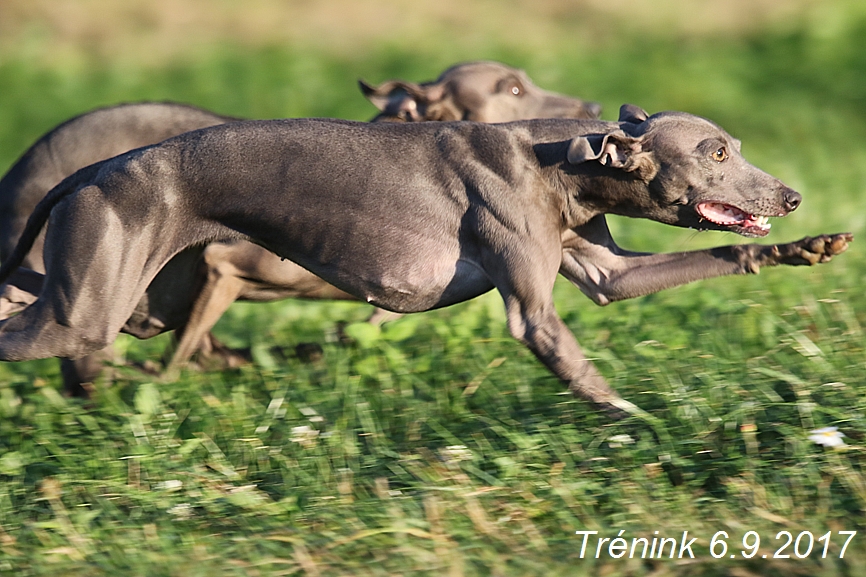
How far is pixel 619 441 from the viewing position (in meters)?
4.45

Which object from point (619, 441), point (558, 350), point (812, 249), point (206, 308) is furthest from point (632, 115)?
point (206, 308)

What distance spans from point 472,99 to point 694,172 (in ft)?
6.97

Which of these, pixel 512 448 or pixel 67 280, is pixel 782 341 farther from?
pixel 67 280

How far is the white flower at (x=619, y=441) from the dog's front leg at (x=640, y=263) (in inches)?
26.3

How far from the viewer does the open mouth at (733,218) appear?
4.62 meters

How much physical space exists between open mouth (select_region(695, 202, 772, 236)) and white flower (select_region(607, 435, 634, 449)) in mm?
898

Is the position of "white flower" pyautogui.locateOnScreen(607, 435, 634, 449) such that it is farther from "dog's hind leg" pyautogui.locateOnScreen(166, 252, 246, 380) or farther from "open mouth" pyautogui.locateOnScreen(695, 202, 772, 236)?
"dog's hind leg" pyautogui.locateOnScreen(166, 252, 246, 380)

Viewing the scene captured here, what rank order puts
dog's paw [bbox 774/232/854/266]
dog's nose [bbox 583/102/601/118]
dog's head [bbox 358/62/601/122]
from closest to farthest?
dog's paw [bbox 774/232/854/266] < dog's nose [bbox 583/102/601/118] < dog's head [bbox 358/62/601/122]

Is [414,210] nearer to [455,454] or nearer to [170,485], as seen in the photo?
[455,454]

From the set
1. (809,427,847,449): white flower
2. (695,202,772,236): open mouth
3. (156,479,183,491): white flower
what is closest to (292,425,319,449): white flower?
(156,479,183,491): white flower

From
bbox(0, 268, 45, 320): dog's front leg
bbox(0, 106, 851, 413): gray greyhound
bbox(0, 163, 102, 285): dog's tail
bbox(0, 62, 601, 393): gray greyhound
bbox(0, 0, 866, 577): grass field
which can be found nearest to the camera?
bbox(0, 0, 866, 577): grass field

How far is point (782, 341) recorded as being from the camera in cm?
A: 518

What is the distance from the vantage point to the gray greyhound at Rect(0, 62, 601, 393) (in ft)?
18.0

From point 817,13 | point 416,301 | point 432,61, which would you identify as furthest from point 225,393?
point 817,13
